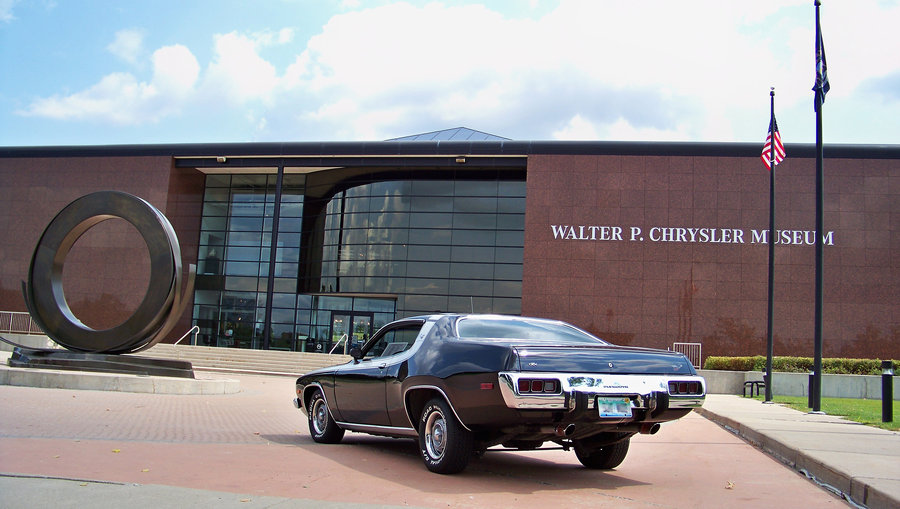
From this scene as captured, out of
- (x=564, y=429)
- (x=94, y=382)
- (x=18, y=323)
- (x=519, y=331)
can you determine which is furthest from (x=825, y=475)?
(x=18, y=323)

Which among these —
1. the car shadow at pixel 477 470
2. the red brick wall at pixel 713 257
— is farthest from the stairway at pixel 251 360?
the car shadow at pixel 477 470

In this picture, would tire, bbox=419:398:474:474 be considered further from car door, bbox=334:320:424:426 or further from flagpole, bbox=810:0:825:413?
flagpole, bbox=810:0:825:413

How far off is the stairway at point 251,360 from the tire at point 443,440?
78.1 ft

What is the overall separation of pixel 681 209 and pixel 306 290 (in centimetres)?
1900

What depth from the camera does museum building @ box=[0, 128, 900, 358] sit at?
31906 mm

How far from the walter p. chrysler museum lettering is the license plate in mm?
27780

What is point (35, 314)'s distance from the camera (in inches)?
705

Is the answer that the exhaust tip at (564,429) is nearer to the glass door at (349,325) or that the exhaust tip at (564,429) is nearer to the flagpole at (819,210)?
the flagpole at (819,210)

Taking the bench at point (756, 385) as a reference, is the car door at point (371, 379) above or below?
above

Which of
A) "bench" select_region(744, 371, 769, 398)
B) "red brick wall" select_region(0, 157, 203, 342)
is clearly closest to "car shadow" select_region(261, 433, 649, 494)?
"bench" select_region(744, 371, 769, 398)

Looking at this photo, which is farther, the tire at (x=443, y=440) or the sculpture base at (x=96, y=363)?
the sculpture base at (x=96, y=363)

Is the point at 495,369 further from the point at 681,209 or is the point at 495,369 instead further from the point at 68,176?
the point at 68,176

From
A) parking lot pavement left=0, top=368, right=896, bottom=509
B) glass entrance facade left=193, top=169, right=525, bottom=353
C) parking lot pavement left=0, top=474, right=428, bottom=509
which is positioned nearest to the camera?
parking lot pavement left=0, top=474, right=428, bottom=509

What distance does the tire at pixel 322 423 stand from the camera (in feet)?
27.7
